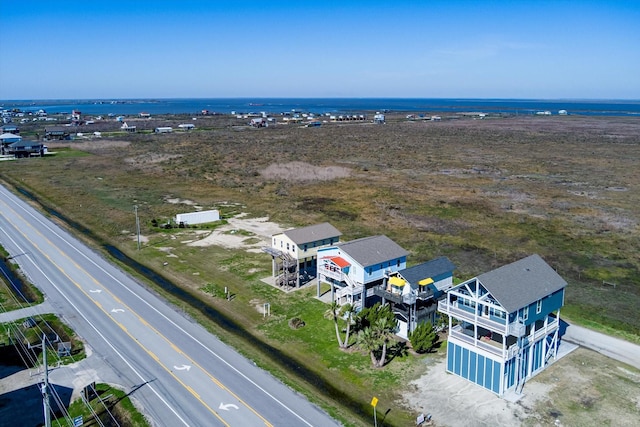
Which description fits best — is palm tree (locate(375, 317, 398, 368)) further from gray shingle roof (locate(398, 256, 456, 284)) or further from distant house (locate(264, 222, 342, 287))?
distant house (locate(264, 222, 342, 287))

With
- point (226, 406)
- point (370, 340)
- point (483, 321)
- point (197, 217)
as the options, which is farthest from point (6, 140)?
point (483, 321)

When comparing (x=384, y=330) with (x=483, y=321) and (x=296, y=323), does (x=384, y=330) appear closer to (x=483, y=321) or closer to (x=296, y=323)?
(x=483, y=321)

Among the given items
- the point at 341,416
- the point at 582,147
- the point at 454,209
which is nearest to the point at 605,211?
the point at 454,209

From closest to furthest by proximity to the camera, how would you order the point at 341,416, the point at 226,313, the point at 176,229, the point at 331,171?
the point at 341,416
the point at 226,313
the point at 176,229
the point at 331,171

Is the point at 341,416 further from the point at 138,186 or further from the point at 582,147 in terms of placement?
the point at 582,147

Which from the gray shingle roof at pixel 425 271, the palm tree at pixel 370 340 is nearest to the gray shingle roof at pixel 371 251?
the gray shingle roof at pixel 425 271

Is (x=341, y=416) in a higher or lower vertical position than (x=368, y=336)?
lower

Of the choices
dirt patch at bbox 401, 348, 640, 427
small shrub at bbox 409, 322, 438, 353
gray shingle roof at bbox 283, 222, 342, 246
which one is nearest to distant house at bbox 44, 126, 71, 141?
gray shingle roof at bbox 283, 222, 342, 246
